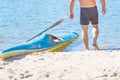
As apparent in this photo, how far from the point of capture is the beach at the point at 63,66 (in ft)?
20.5

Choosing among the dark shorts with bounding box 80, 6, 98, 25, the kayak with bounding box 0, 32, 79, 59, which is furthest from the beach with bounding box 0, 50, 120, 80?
the dark shorts with bounding box 80, 6, 98, 25

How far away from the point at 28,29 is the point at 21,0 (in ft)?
36.9

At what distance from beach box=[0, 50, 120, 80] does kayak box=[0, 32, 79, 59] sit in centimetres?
22

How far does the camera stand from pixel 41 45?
897 centimetres

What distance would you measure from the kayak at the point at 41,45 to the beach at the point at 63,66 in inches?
8.6

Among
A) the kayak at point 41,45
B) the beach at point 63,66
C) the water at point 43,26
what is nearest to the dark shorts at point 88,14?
the beach at point 63,66

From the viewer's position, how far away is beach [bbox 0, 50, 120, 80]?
6.23 meters

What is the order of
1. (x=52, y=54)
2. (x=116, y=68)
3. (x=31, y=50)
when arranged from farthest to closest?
(x=31, y=50), (x=52, y=54), (x=116, y=68)

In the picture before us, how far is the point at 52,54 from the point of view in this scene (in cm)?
792

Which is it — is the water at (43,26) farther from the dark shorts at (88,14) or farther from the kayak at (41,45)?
the dark shorts at (88,14)

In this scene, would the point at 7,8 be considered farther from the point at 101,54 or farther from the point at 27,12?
the point at 101,54

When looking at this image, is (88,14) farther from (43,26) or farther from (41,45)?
(43,26)

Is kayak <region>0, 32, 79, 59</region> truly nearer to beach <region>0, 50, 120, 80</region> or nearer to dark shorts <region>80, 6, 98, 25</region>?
beach <region>0, 50, 120, 80</region>

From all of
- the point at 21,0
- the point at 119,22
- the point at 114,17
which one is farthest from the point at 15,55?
the point at 21,0
